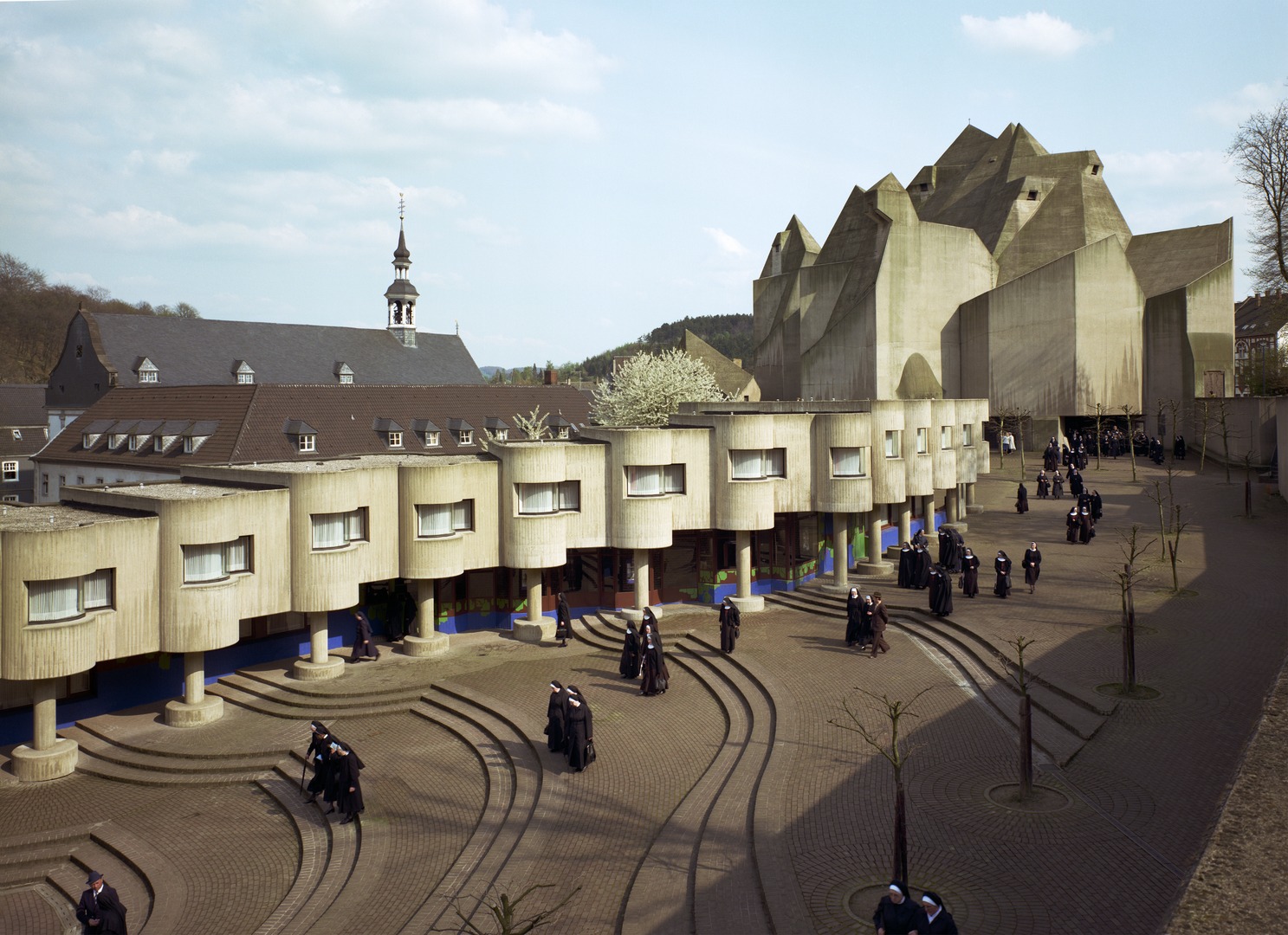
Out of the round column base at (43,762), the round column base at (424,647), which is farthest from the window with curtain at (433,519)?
the round column base at (43,762)

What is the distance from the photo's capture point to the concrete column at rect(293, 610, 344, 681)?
79.4 feet

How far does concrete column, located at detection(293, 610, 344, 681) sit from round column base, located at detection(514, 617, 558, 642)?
5.30 m

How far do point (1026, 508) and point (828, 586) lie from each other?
604 inches

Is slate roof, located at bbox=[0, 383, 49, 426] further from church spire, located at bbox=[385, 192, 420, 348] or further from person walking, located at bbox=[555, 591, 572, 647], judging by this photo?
person walking, located at bbox=[555, 591, 572, 647]

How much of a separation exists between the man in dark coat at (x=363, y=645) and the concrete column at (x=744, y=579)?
36.0 feet

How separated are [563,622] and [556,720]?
8538 mm

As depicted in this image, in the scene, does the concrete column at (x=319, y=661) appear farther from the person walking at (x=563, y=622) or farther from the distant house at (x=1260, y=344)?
the distant house at (x=1260, y=344)

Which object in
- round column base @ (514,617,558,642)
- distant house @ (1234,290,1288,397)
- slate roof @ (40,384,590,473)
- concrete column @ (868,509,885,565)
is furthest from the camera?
distant house @ (1234,290,1288,397)

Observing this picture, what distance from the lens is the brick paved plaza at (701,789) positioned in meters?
12.6

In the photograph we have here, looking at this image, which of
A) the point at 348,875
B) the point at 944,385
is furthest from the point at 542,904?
the point at 944,385

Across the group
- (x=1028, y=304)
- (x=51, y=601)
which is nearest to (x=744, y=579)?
(x=51, y=601)

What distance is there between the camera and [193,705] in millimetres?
22078

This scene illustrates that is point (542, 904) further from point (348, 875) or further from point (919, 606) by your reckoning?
point (919, 606)

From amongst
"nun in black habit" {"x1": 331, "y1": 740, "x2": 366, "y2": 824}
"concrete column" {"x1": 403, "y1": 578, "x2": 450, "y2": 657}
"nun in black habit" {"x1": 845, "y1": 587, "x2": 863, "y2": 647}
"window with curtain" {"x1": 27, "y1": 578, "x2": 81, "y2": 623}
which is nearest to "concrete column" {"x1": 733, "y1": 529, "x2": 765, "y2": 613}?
"nun in black habit" {"x1": 845, "y1": 587, "x2": 863, "y2": 647}
